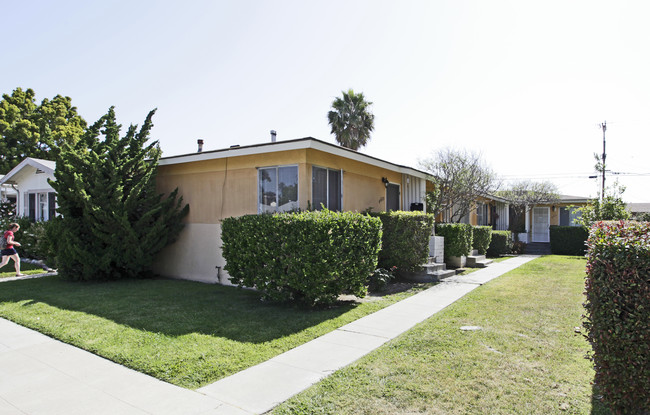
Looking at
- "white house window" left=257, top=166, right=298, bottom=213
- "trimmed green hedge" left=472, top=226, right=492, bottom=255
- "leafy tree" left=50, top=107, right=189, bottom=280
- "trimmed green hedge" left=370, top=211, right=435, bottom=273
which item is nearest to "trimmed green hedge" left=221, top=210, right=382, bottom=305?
"white house window" left=257, top=166, right=298, bottom=213

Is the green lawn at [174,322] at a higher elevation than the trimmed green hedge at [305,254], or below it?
below

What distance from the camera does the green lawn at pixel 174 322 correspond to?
14.9 ft

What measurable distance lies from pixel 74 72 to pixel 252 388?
12249 mm

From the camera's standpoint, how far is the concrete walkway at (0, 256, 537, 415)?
346cm

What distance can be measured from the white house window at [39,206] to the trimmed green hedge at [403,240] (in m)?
12.3

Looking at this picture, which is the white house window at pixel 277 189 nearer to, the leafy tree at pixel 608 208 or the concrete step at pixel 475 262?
the concrete step at pixel 475 262

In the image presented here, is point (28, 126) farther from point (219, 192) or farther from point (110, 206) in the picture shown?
point (219, 192)

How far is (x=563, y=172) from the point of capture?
34.2m

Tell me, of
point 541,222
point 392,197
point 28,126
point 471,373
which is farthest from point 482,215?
point 28,126

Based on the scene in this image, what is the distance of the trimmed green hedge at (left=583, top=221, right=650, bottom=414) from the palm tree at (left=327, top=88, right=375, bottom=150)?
70.9ft

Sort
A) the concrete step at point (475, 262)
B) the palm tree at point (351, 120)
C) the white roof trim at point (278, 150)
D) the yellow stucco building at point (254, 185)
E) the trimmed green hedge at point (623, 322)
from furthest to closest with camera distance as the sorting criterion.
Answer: the palm tree at point (351, 120)
the concrete step at point (475, 262)
the yellow stucco building at point (254, 185)
the white roof trim at point (278, 150)
the trimmed green hedge at point (623, 322)

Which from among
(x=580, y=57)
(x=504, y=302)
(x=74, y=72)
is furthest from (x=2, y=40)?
(x=580, y=57)

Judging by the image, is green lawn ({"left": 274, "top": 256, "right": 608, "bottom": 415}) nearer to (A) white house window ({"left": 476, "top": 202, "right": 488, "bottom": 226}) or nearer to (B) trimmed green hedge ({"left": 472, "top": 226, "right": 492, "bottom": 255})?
(B) trimmed green hedge ({"left": 472, "top": 226, "right": 492, "bottom": 255})

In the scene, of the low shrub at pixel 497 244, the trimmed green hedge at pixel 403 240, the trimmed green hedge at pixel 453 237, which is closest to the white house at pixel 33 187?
the trimmed green hedge at pixel 403 240
